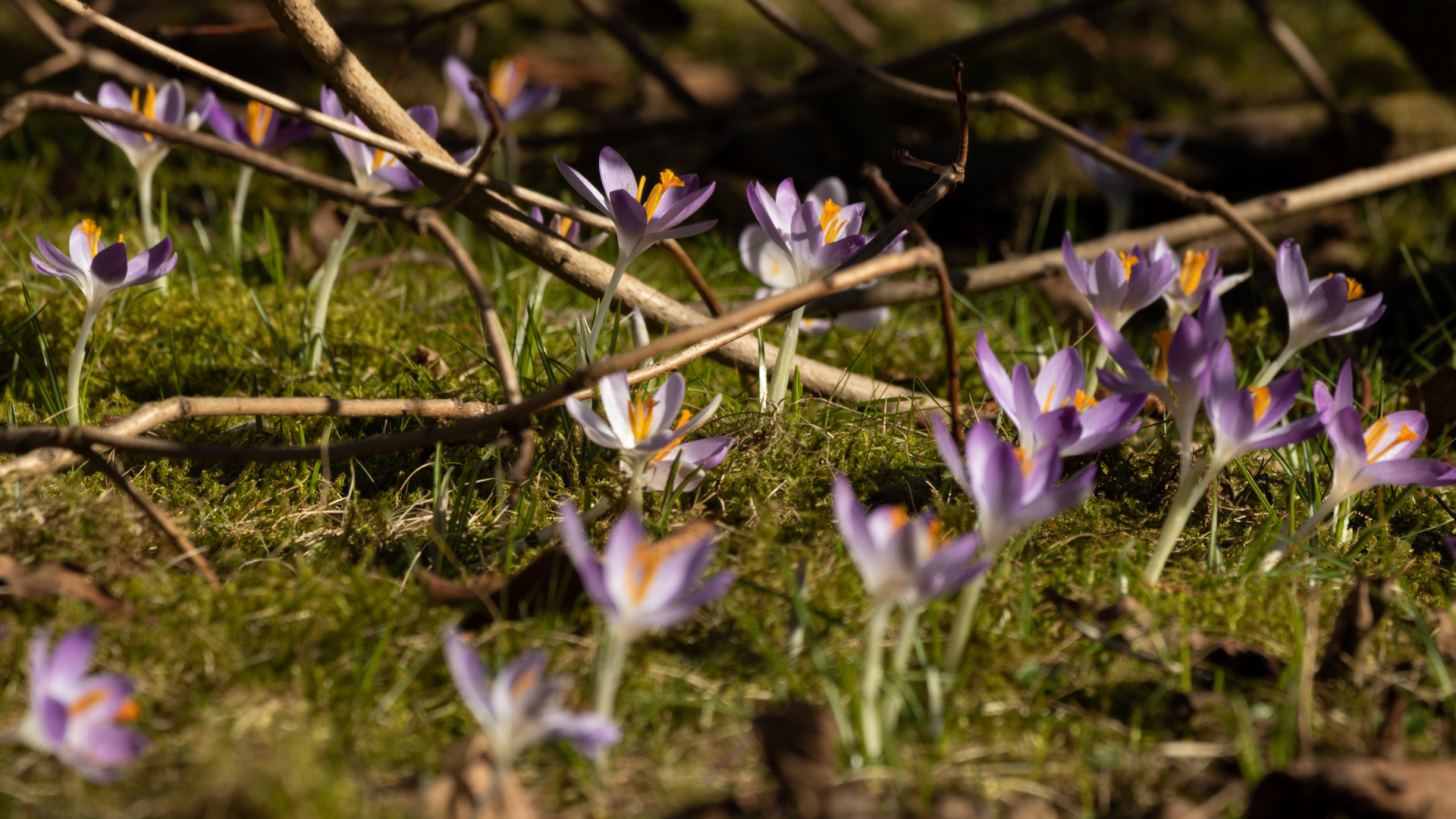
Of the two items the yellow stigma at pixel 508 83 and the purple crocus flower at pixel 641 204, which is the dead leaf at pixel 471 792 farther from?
the yellow stigma at pixel 508 83

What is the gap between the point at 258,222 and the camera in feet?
9.97

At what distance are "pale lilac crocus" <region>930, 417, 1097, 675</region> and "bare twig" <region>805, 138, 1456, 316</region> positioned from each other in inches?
38.9

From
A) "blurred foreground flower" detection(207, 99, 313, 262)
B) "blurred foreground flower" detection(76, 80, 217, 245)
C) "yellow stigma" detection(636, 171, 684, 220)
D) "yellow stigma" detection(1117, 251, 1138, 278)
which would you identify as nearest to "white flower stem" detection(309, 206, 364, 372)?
"blurred foreground flower" detection(207, 99, 313, 262)

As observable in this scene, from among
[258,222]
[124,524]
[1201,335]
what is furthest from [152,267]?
[1201,335]

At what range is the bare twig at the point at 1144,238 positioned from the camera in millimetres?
2357

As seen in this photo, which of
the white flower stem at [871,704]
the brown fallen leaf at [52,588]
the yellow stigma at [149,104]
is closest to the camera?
the white flower stem at [871,704]

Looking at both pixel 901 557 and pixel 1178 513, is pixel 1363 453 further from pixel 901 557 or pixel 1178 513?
pixel 901 557

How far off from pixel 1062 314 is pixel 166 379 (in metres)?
2.16

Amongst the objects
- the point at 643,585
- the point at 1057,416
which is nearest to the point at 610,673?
the point at 643,585

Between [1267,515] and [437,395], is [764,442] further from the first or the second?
[1267,515]

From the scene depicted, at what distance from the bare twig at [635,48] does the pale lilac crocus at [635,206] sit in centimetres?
204

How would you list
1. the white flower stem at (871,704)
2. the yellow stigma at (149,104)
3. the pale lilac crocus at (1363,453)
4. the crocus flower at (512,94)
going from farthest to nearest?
the crocus flower at (512,94), the yellow stigma at (149,104), the pale lilac crocus at (1363,453), the white flower stem at (871,704)

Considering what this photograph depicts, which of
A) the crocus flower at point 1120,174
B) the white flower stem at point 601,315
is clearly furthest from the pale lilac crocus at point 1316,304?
the crocus flower at point 1120,174

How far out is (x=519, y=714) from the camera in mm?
1084
